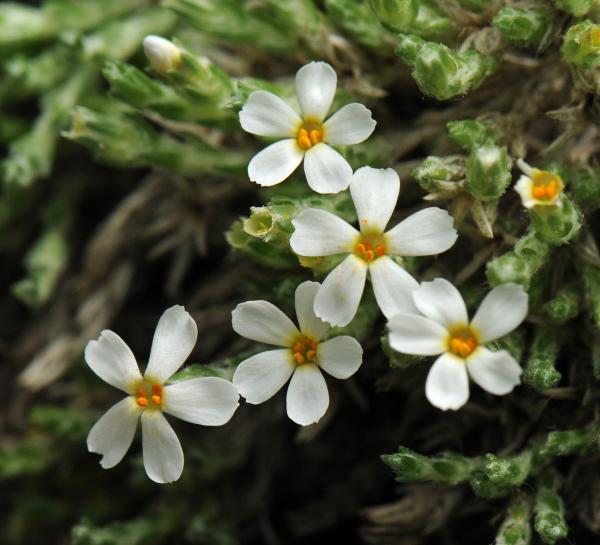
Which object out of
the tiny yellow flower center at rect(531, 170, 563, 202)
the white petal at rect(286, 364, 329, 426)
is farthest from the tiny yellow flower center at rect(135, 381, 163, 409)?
the tiny yellow flower center at rect(531, 170, 563, 202)

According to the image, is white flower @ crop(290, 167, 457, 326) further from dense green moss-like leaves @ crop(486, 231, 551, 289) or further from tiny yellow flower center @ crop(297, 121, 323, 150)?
tiny yellow flower center @ crop(297, 121, 323, 150)

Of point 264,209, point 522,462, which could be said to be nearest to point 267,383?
point 264,209

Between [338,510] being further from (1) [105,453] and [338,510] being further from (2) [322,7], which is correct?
(2) [322,7]

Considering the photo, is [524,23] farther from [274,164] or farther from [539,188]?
[274,164]

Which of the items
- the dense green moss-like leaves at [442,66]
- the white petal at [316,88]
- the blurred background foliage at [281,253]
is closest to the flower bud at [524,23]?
the blurred background foliage at [281,253]

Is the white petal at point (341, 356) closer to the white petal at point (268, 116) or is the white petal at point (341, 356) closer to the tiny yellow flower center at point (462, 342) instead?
the tiny yellow flower center at point (462, 342)

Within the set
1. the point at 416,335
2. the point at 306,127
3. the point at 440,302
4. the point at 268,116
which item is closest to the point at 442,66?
the point at 306,127
